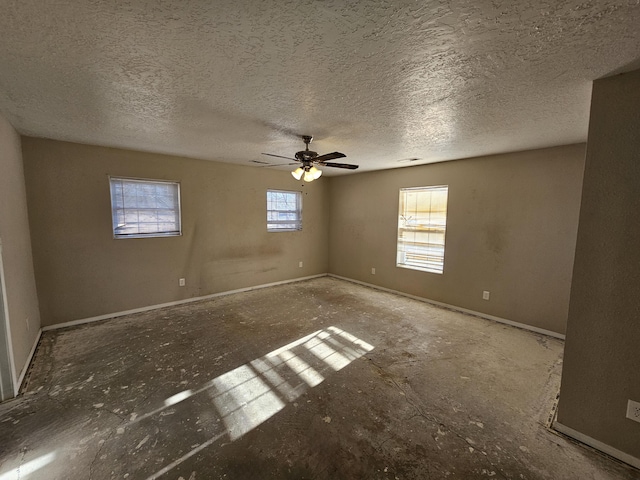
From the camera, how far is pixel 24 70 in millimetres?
1580

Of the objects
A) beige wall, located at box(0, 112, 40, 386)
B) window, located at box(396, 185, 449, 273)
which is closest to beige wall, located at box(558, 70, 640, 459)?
window, located at box(396, 185, 449, 273)

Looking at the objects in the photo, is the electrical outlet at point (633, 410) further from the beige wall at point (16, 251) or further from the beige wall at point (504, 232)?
the beige wall at point (16, 251)

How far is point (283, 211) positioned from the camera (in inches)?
215

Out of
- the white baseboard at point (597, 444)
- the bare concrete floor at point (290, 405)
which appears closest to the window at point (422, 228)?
the bare concrete floor at point (290, 405)

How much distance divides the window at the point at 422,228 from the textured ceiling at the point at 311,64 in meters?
1.71

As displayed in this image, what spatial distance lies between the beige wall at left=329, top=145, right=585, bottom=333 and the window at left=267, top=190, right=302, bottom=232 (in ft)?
5.92

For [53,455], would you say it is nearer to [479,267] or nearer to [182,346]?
[182,346]

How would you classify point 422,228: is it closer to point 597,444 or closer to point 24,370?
point 597,444

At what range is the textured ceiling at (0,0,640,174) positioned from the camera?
1.12 m

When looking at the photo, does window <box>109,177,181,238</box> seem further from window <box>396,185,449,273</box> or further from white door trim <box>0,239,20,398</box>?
A: window <box>396,185,449,273</box>

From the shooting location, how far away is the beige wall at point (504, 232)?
123 inches

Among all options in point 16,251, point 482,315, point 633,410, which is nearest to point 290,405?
point 633,410

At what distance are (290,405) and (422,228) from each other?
11.7ft

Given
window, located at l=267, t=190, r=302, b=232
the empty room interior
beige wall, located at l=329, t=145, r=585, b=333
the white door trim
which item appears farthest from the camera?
window, located at l=267, t=190, r=302, b=232
